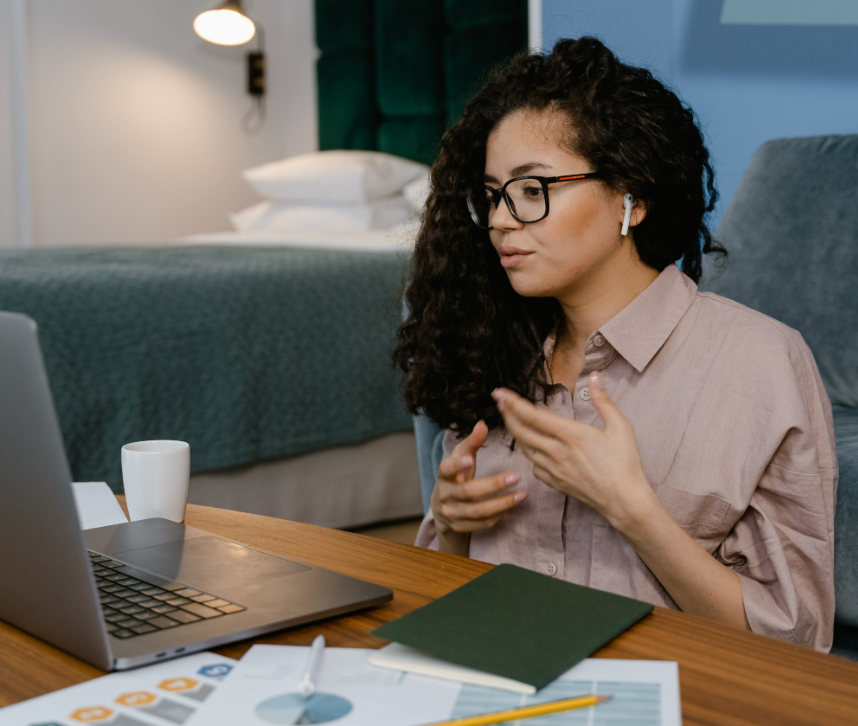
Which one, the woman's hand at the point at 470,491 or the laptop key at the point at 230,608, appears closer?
the laptop key at the point at 230,608

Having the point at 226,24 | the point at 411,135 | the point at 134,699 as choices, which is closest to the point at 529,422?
the point at 134,699

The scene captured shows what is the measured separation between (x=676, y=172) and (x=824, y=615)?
526 millimetres

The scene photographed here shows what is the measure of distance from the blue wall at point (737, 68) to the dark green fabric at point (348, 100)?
64.2 inches

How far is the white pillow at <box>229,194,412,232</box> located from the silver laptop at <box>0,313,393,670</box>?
Result: 2.50m

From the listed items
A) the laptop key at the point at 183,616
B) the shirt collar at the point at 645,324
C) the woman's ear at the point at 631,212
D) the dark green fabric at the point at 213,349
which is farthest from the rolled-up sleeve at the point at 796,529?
the dark green fabric at the point at 213,349

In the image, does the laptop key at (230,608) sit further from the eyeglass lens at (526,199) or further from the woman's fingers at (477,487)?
the eyeglass lens at (526,199)

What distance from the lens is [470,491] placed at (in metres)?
0.94

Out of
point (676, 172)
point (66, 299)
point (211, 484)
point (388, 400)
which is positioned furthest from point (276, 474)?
point (676, 172)

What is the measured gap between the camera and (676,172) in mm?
1087

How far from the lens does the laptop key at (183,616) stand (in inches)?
24.0

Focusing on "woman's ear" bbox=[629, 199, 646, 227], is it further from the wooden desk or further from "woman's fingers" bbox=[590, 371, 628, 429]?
the wooden desk

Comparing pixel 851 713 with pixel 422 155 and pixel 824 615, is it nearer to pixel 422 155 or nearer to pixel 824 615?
pixel 824 615

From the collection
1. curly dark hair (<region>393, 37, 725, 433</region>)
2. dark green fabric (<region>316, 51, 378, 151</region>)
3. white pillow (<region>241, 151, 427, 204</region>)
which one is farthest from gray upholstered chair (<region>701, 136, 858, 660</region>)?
dark green fabric (<region>316, 51, 378, 151</region>)

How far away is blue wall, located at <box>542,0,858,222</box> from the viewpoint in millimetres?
1875
